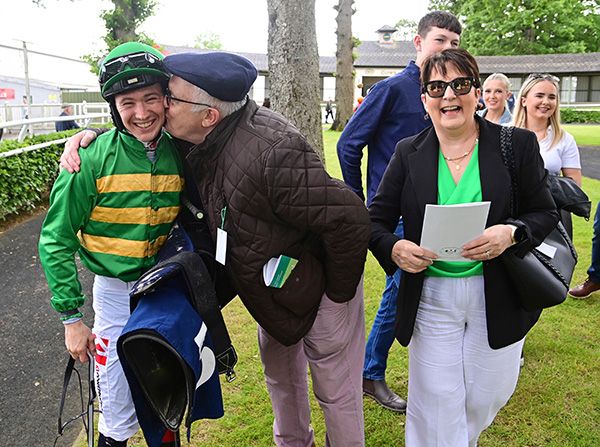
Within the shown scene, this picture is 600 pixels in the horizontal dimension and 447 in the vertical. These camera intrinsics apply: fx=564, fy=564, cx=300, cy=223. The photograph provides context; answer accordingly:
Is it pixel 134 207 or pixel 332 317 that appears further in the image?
pixel 332 317

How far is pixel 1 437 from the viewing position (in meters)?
3.22

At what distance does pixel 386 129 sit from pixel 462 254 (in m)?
1.34

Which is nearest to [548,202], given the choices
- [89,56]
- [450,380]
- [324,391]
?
[450,380]

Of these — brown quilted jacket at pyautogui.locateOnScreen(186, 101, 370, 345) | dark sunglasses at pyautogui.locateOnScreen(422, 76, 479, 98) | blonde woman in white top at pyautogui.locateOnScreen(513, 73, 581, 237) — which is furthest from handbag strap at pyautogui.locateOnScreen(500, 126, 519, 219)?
blonde woman in white top at pyautogui.locateOnScreen(513, 73, 581, 237)

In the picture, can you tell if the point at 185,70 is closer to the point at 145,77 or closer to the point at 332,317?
the point at 145,77

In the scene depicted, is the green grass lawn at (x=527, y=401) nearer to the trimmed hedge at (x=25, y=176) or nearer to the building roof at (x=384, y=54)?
the trimmed hedge at (x=25, y=176)

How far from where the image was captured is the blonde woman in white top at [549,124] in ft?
13.1

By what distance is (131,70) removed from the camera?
223 centimetres

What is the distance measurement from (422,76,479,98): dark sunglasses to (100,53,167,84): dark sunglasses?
1.10 meters

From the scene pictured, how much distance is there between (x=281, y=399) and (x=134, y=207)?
1.25 m

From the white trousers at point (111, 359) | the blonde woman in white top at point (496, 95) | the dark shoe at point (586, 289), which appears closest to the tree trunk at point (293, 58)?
the blonde woman in white top at point (496, 95)

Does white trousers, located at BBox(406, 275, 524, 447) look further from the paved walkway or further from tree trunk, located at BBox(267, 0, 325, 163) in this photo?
tree trunk, located at BBox(267, 0, 325, 163)

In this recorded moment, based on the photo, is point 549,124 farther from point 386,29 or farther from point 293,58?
point 386,29

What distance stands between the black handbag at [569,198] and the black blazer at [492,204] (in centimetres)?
91
